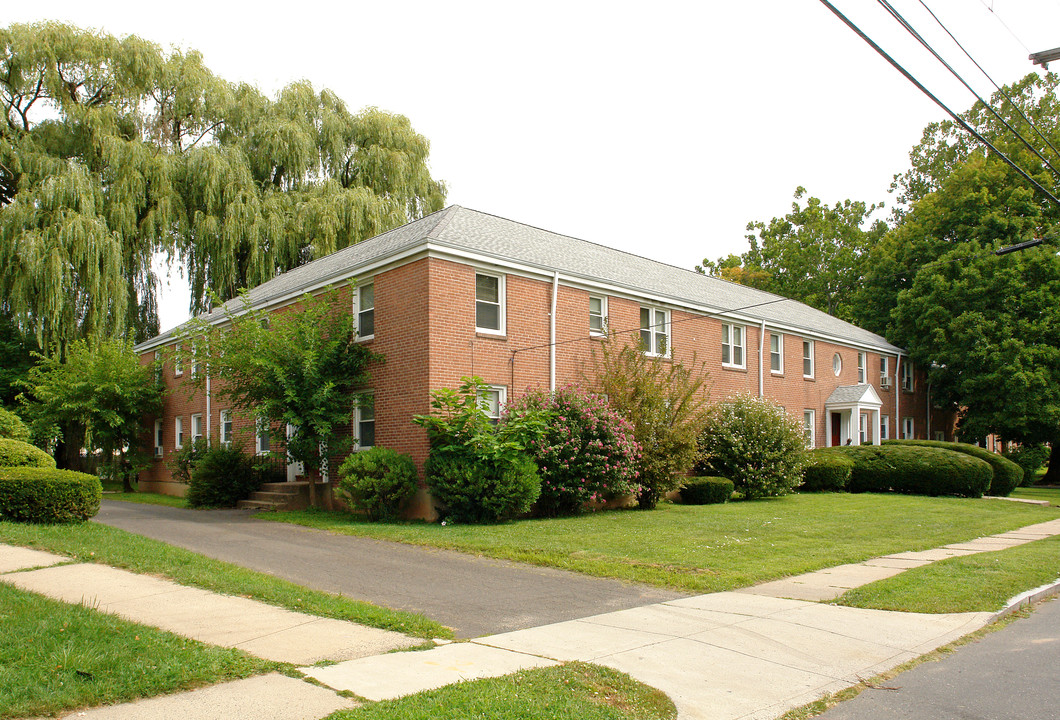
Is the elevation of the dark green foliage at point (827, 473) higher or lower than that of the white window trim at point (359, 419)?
lower

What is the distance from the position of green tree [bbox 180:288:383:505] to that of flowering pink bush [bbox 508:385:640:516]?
4.18m

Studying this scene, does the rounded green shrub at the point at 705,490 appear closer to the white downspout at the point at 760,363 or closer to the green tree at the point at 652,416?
the green tree at the point at 652,416

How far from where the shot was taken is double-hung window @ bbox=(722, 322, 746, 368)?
2533 centimetres

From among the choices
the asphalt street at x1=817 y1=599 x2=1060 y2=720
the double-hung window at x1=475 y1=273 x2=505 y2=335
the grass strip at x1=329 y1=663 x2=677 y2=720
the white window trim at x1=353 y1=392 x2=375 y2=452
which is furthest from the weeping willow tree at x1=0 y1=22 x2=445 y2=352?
the asphalt street at x1=817 y1=599 x2=1060 y2=720

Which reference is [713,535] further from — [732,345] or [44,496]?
[732,345]

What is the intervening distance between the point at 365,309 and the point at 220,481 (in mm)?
6030

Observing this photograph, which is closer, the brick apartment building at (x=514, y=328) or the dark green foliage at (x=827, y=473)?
the brick apartment building at (x=514, y=328)

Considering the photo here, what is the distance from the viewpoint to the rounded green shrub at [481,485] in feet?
50.6

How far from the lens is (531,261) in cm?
1884

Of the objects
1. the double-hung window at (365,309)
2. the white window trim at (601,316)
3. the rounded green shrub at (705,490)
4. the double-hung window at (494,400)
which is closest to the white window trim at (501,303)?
the double-hung window at (494,400)

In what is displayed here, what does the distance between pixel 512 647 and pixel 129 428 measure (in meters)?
24.6

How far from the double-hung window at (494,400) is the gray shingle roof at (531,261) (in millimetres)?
2976

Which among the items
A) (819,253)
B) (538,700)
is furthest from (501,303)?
(819,253)

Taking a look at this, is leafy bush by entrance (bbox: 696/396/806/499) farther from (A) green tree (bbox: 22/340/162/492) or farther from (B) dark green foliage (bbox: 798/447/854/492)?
(A) green tree (bbox: 22/340/162/492)
